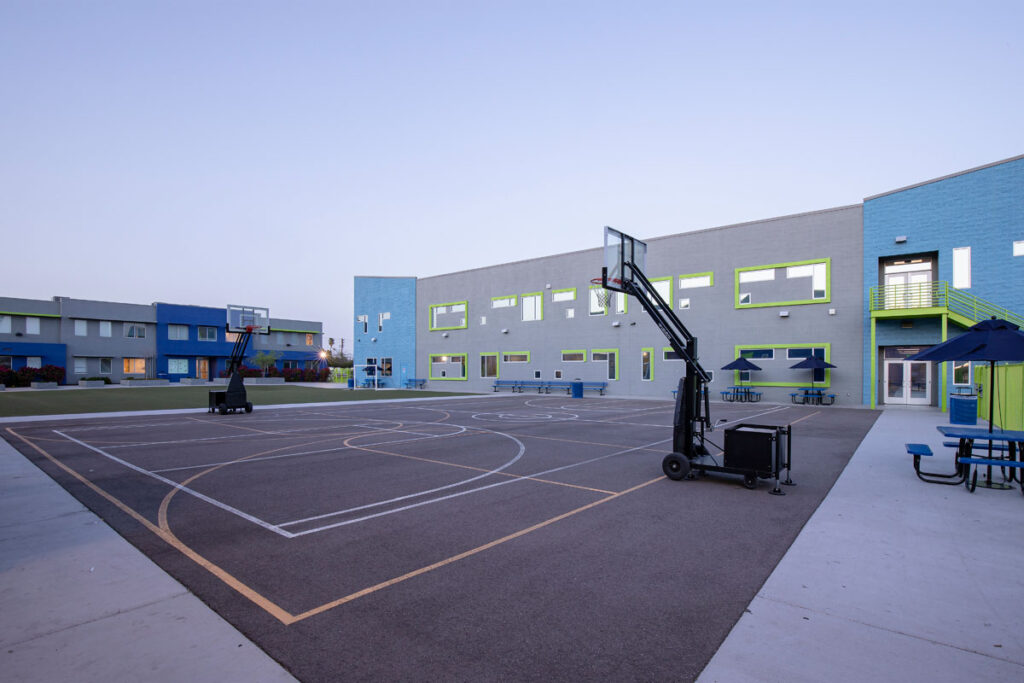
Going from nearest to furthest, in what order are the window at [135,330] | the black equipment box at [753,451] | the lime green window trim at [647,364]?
the black equipment box at [753,451] < the lime green window trim at [647,364] < the window at [135,330]

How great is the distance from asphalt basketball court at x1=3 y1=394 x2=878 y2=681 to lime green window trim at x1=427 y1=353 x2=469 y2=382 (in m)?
28.3

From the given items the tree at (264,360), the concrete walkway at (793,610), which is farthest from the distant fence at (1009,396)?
the tree at (264,360)

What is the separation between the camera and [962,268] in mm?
21500

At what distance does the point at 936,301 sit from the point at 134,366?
222 feet

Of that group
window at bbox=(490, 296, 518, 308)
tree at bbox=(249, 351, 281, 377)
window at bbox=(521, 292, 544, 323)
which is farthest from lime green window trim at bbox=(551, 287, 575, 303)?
tree at bbox=(249, 351, 281, 377)

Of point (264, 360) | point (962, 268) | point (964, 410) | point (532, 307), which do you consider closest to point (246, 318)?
point (532, 307)

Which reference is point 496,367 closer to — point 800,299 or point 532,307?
point 532,307

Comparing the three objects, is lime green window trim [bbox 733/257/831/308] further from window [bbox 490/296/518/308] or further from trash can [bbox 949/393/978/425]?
window [bbox 490/296/518/308]

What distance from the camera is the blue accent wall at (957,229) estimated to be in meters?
20.4

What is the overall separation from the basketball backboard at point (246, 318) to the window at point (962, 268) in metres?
30.5

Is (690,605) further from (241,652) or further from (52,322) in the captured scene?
(52,322)

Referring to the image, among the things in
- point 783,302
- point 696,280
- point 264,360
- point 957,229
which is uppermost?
point 957,229

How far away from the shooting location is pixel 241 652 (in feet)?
11.0

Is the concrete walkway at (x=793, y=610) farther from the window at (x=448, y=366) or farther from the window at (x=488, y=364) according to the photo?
the window at (x=448, y=366)
